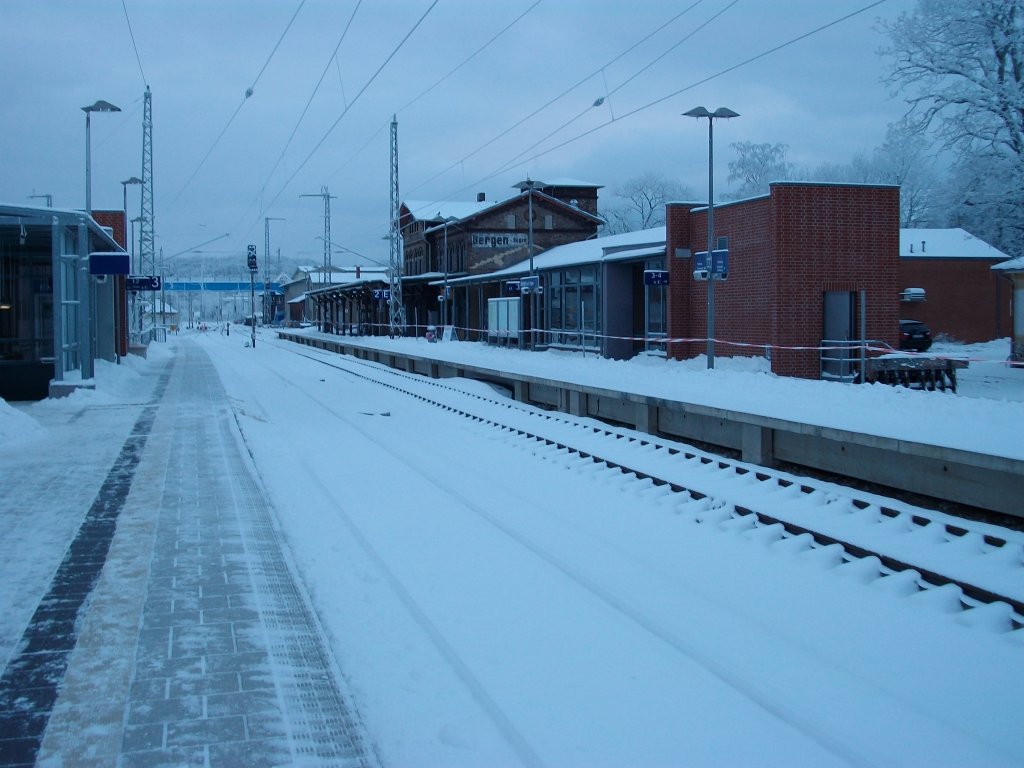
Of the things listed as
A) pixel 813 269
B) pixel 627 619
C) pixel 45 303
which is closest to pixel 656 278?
pixel 813 269

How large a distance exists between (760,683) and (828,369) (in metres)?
17.6

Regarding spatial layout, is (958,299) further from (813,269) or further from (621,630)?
(621,630)

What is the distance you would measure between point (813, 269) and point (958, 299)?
2361 cm

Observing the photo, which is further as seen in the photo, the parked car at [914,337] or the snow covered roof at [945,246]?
the snow covered roof at [945,246]

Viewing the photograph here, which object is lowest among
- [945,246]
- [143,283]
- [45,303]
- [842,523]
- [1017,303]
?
[842,523]

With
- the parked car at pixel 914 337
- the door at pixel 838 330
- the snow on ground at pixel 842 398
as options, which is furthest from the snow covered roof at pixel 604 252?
the parked car at pixel 914 337

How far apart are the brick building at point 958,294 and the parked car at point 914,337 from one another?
4655 millimetres

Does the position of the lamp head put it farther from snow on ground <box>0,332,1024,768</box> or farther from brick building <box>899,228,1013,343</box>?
brick building <box>899,228,1013,343</box>

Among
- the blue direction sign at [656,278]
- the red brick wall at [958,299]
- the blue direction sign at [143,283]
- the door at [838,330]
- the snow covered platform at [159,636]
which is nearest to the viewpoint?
the snow covered platform at [159,636]

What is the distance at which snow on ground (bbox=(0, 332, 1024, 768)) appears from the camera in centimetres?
445

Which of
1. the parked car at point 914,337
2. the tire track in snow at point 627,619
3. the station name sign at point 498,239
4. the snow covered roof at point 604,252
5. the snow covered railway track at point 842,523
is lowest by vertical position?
the tire track in snow at point 627,619

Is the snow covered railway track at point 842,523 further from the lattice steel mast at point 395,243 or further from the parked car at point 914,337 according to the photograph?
the lattice steel mast at point 395,243

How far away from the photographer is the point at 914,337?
36.3 m

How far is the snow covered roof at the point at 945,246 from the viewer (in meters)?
40.8
